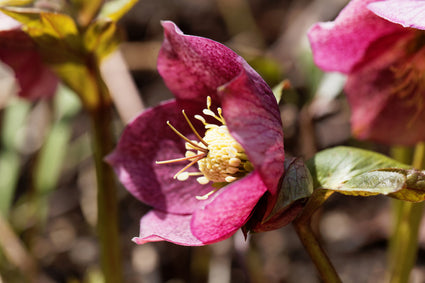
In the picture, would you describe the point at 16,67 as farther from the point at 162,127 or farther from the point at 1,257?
the point at 1,257

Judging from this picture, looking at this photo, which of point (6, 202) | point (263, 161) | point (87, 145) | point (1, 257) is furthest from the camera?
point (87, 145)

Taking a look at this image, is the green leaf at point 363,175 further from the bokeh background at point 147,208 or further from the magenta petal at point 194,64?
the bokeh background at point 147,208

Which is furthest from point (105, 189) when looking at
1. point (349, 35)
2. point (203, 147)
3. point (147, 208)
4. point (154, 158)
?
point (147, 208)

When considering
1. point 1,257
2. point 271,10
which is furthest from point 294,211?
point 271,10

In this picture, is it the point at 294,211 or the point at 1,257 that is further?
the point at 1,257

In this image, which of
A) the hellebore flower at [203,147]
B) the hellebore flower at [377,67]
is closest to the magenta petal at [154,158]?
the hellebore flower at [203,147]

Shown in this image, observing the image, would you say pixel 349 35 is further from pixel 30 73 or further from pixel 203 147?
pixel 30 73
